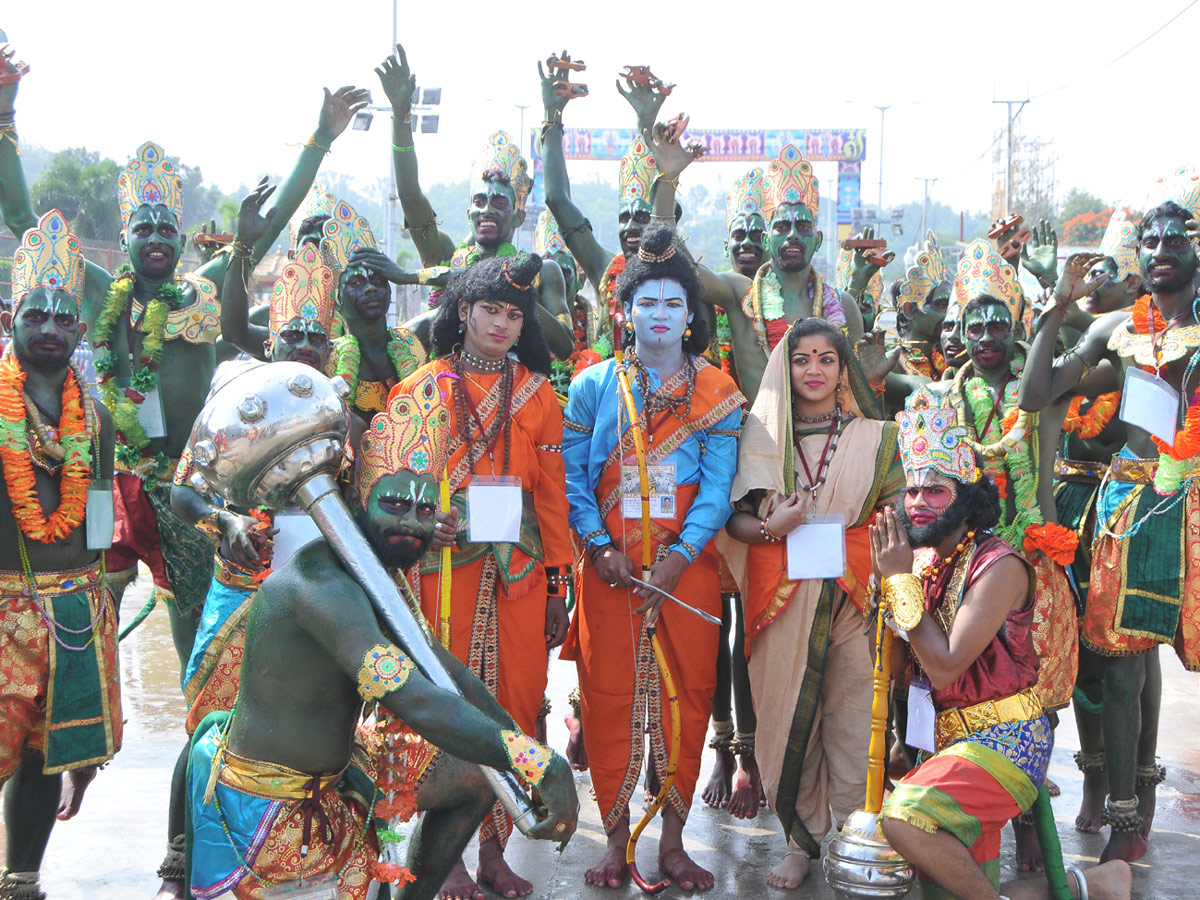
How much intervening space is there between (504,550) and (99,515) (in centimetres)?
150

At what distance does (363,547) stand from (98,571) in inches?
75.4

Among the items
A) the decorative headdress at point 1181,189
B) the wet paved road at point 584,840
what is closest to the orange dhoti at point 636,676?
the wet paved road at point 584,840

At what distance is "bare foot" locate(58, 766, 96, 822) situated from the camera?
480 centimetres

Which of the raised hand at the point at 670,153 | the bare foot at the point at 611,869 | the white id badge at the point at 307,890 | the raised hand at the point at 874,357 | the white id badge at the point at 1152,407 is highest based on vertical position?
the raised hand at the point at 670,153

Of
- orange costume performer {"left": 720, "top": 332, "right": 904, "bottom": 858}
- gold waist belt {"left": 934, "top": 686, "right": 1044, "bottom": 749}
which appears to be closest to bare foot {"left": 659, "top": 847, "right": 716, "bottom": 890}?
orange costume performer {"left": 720, "top": 332, "right": 904, "bottom": 858}

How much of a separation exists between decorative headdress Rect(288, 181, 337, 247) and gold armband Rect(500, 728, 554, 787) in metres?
3.76

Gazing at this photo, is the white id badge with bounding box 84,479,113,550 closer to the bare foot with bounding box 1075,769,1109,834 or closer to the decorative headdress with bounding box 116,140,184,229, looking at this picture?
the decorative headdress with bounding box 116,140,184,229

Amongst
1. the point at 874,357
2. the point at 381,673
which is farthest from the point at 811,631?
the point at 381,673

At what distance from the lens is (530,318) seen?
457cm

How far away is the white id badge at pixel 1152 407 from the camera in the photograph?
4512mm

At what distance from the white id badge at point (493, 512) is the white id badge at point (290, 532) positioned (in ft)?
1.81

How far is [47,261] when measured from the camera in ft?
14.5

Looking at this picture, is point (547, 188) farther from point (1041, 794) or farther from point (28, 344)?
point (1041, 794)

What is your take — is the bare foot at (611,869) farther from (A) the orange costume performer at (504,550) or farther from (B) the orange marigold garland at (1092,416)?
(B) the orange marigold garland at (1092,416)
